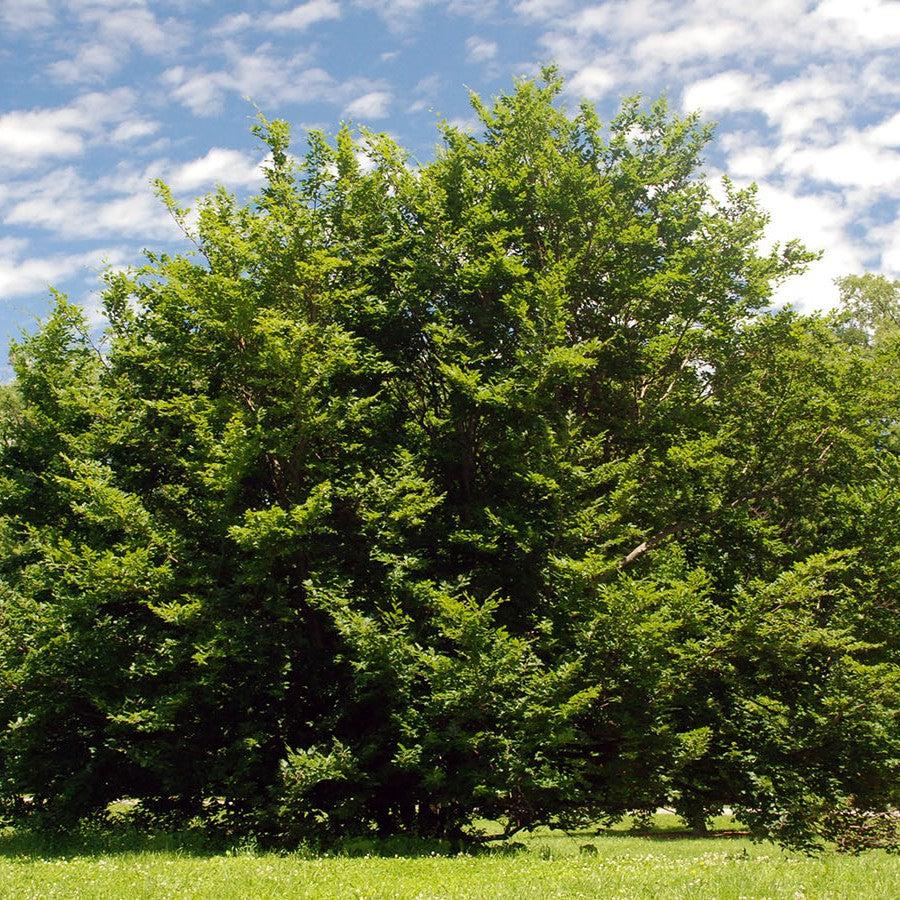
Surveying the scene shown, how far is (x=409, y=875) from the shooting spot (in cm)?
898

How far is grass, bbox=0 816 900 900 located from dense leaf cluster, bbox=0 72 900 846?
169 centimetres

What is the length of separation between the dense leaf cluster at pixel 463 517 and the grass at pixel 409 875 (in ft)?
5.53

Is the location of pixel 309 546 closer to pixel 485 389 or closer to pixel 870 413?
Result: pixel 485 389

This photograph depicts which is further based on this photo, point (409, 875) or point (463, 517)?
point (463, 517)

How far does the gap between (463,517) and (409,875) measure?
24.5ft

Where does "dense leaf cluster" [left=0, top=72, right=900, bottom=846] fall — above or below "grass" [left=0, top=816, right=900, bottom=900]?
above

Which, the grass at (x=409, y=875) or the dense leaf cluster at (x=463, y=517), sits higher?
the dense leaf cluster at (x=463, y=517)

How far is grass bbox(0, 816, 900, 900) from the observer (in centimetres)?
732

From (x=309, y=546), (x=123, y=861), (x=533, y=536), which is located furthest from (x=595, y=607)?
(x=123, y=861)

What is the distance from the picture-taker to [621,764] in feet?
45.2

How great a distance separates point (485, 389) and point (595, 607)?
434cm

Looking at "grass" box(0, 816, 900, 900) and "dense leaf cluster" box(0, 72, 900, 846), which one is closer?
"grass" box(0, 816, 900, 900)

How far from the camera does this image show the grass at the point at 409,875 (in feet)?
24.0

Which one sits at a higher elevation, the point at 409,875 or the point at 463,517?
the point at 463,517
